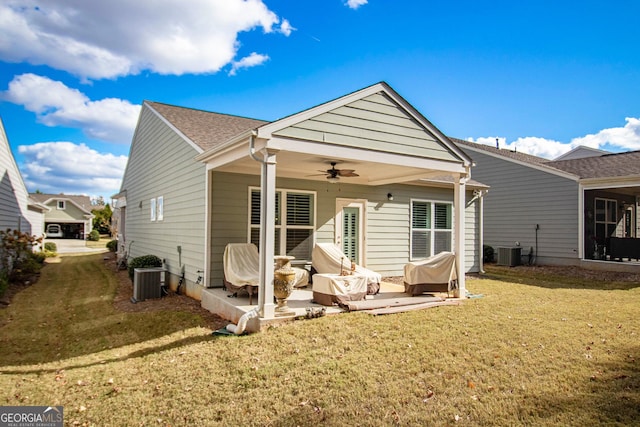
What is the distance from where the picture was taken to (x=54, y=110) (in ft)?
49.0

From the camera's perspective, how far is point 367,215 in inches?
404

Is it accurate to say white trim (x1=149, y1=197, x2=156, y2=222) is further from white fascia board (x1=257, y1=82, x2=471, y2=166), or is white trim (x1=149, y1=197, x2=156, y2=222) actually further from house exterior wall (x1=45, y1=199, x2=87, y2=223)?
house exterior wall (x1=45, y1=199, x2=87, y2=223)

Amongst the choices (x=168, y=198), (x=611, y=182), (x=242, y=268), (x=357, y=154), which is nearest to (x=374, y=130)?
(x=357, y=154)

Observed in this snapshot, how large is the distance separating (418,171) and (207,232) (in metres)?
4.62

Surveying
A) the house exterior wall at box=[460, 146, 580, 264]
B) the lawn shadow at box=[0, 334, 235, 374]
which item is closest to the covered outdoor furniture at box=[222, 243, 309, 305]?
the lawn shadow at box=[0, 334, 235, 374]

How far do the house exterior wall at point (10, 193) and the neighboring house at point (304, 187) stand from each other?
3748mm

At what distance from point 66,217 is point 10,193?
29009 mm

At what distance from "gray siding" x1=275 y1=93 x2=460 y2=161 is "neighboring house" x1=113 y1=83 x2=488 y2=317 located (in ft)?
0.06

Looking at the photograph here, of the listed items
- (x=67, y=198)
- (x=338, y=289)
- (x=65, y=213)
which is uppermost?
(x=67, y=198)

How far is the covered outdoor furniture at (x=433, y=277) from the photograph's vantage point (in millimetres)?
7645

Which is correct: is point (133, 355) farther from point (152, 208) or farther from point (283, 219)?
point (152, 208)

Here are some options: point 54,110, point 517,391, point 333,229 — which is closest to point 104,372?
point 517,391

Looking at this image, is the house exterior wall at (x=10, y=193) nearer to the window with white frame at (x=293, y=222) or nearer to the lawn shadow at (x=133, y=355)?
the window with white frame at (x=293, y=222)

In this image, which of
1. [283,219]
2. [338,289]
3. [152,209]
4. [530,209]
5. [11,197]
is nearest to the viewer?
[338,289]
